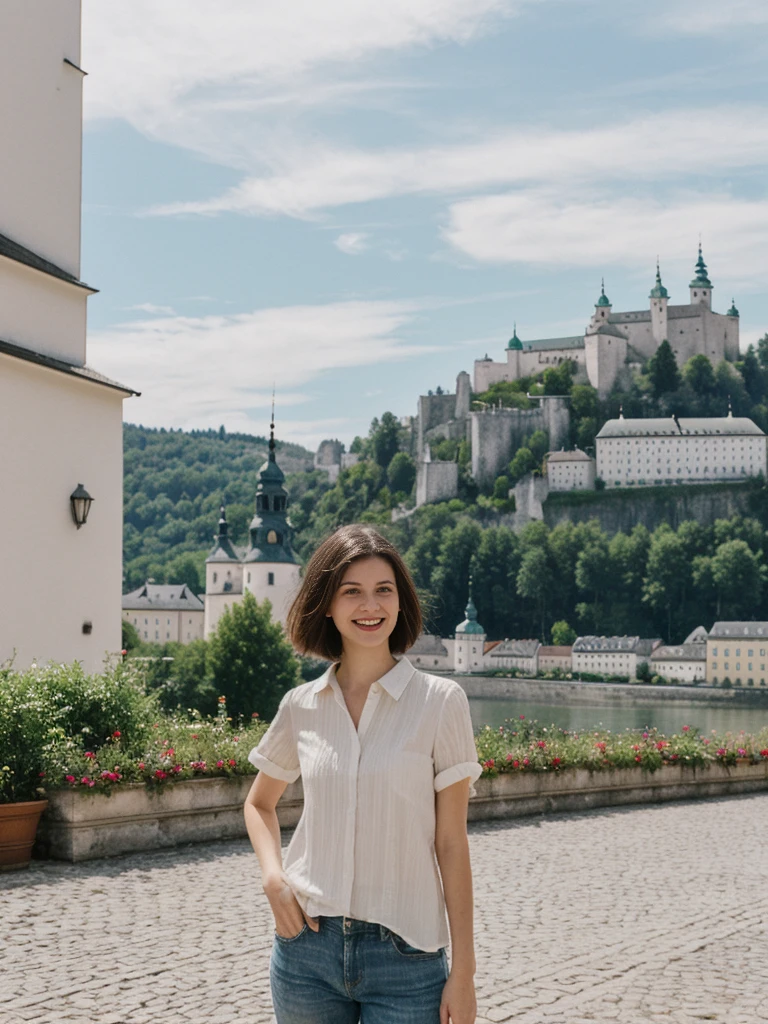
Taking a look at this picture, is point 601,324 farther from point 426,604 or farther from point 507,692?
point 426,604

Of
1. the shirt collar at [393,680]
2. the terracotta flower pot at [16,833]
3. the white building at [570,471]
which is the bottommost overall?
the terracotta flower pot at [16,833]

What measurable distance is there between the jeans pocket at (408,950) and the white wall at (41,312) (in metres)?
7.48

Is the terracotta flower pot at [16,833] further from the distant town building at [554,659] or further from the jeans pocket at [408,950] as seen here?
the distant town building at [554,659]

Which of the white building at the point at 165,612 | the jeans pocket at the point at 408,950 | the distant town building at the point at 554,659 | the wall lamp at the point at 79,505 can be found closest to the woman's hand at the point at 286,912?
the jeans pocket at the point at 408,950

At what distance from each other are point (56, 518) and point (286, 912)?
23.5 ft

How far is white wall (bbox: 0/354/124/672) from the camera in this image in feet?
28.3

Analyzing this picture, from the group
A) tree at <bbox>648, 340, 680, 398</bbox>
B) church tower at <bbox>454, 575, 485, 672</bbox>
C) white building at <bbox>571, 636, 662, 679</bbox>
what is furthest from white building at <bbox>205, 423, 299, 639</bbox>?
tree at <bbox>648, 340, 680, 398</bbox>

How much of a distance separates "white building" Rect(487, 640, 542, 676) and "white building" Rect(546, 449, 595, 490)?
550 inches

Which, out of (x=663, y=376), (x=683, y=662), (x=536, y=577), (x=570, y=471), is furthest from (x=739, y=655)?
(x=663, y=376)

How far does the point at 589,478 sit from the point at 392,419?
1940 centimetres

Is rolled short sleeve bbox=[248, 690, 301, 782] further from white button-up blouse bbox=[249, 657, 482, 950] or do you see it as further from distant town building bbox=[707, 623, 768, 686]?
distant town building bbox=[707, 623, 768, 686]

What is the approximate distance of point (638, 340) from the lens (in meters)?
99.4

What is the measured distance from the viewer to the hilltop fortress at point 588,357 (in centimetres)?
9375

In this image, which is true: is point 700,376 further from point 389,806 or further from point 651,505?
point 389,806
